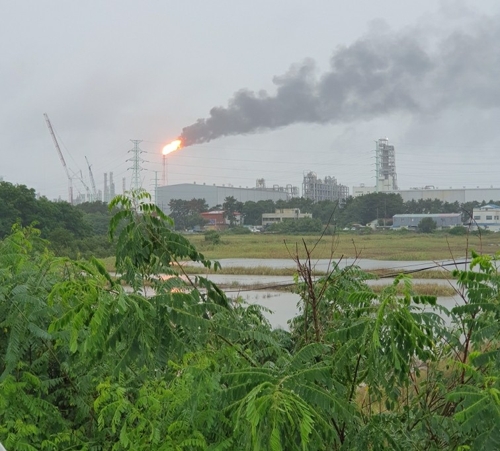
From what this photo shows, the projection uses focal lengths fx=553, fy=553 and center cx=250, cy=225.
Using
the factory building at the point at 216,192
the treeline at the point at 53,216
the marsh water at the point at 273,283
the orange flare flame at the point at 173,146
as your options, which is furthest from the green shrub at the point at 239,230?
the orange flare flame at the point at 173,146

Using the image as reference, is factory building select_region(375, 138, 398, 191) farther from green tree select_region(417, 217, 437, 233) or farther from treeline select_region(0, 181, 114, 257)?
treeline select_region(0, 181, 114, 257)

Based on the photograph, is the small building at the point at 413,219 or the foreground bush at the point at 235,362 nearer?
the foreground bush at the point at 235,362

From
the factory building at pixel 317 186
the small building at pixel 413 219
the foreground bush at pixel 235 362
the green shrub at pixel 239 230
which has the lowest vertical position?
the foreground bush at pixel 235 362

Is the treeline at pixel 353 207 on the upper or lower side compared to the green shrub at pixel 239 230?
upper

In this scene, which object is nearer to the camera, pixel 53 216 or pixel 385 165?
pixel 53 216

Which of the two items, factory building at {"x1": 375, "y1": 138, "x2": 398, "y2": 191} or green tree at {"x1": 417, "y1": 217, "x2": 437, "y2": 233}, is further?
factory building at {"x1": 375, "y1": 138, "x2": 398, "y2": 191}

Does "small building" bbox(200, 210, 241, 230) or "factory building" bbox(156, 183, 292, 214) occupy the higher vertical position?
"factory building" bbox(156, 183, 292, 214)

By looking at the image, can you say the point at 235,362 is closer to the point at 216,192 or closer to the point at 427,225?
the point at 427,225

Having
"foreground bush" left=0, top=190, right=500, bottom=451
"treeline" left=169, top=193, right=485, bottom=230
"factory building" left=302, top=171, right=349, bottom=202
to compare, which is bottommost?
"foreground bush" left=0, top=190, right=500, bottom=451

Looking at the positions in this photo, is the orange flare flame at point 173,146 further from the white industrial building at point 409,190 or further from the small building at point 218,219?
the white industrial building at point 409,190

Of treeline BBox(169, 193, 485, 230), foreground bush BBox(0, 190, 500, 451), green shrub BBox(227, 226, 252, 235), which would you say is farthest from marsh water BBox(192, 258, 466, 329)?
foreground bush BBox(0, 190, 500, 451)

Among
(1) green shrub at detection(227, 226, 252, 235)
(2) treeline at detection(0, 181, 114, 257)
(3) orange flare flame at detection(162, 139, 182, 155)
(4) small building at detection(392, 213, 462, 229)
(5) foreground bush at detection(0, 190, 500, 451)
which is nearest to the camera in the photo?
(5) foreground bush at detection(0, 190, 500, 451)

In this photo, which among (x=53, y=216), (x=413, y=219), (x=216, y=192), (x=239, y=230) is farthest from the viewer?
(x=216, y=192)

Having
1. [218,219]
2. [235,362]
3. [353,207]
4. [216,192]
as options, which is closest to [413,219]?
[353,207]
